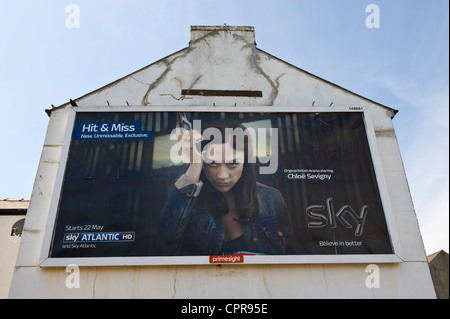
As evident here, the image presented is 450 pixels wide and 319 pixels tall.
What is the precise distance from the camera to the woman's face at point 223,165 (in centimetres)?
665

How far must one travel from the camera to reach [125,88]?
8.00m

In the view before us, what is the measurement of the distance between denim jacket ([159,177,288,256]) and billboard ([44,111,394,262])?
2 cm

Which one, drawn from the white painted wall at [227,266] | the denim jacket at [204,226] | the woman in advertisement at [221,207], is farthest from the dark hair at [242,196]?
the white painted wall at [227,266]

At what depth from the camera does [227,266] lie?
6008 mm

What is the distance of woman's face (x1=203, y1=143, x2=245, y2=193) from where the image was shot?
21.8 feet

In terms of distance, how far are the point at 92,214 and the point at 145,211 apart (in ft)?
3.67

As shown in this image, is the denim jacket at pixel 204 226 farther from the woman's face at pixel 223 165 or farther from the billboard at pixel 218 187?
the woman's face at pixel 223 165

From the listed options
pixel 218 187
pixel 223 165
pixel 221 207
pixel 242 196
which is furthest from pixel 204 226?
pixel 223 165

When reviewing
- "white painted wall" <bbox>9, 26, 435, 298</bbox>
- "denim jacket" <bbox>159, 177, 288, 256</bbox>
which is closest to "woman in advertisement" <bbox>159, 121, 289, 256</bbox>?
"denim jacket" <bbox>159, 177, 288, 256</bbox>

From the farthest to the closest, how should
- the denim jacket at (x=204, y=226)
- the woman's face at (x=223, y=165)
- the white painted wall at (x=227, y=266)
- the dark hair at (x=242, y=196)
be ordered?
1. the woman's face at (x=223, y=165)
2. the dark hair at (x=242, y=196)
3. the denim jacket at (x=204, y=226)
4. the white painted wall at (x=227, y=266)
